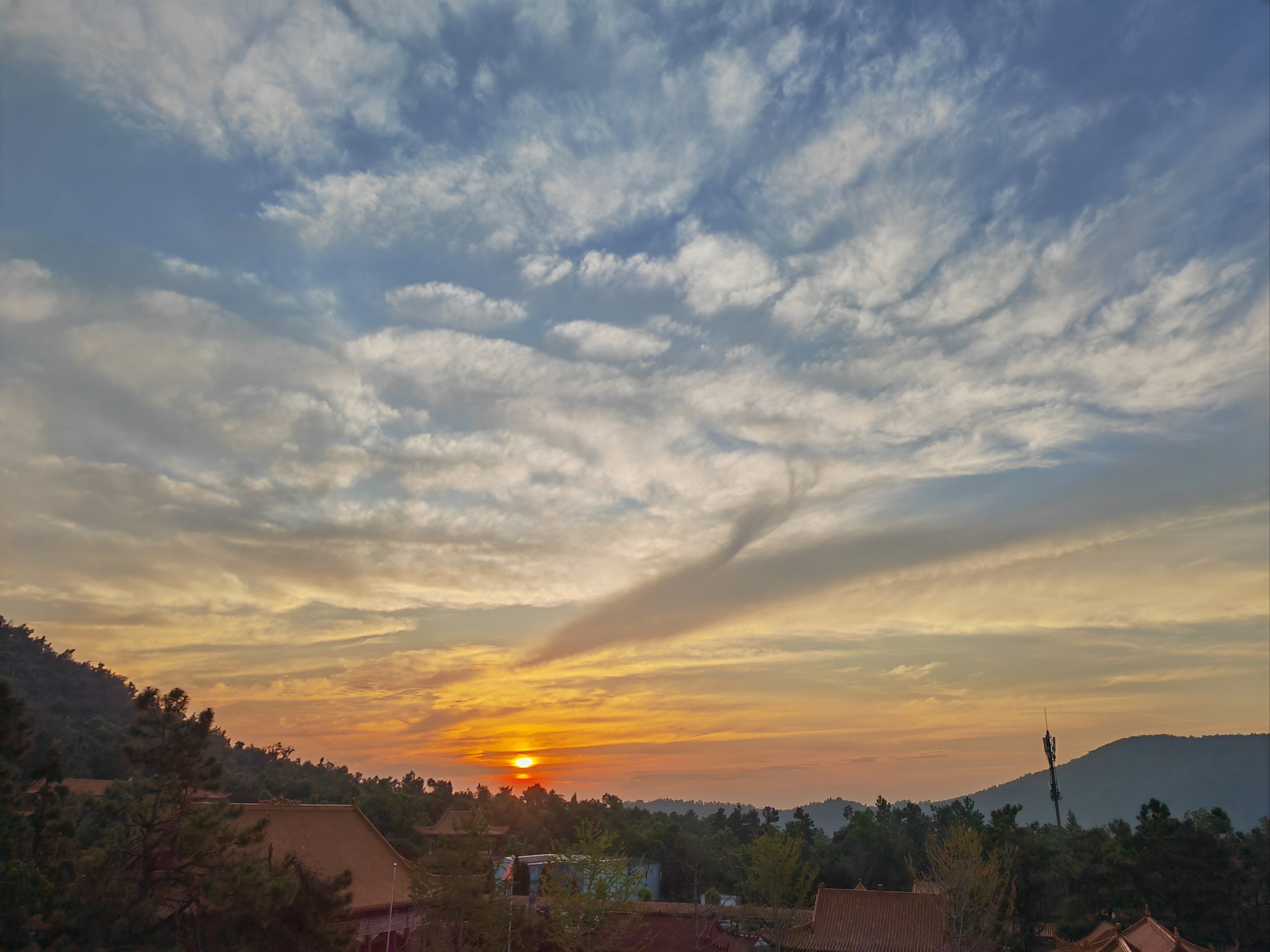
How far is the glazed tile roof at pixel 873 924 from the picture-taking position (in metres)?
42.7

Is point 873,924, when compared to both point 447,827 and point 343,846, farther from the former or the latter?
point 447,827

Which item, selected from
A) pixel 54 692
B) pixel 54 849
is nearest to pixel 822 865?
pixel 54 849

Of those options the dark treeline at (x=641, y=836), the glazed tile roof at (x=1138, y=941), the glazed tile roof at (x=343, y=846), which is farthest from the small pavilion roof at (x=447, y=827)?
the glazed tile roof at (x=1138, y=941)

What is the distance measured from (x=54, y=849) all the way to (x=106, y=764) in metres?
71.9

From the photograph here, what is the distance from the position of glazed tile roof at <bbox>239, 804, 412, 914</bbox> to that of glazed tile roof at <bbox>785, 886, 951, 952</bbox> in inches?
893

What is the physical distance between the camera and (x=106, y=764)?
3000 inches

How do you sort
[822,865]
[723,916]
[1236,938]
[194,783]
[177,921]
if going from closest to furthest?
[177,921] → [194,783] → [1236,938] → [723,916] → [822,865]

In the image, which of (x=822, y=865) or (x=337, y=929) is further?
(x=822, y=865)

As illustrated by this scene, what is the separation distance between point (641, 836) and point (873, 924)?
3457 cm

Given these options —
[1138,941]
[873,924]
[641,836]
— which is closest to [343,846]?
[873,924]

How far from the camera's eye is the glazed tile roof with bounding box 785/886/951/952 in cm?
4269

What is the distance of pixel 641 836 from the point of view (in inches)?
2963

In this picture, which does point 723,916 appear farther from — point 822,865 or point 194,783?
point 194,783

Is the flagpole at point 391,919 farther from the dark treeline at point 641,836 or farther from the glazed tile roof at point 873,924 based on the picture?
the glazed tile roof at point 873,924
